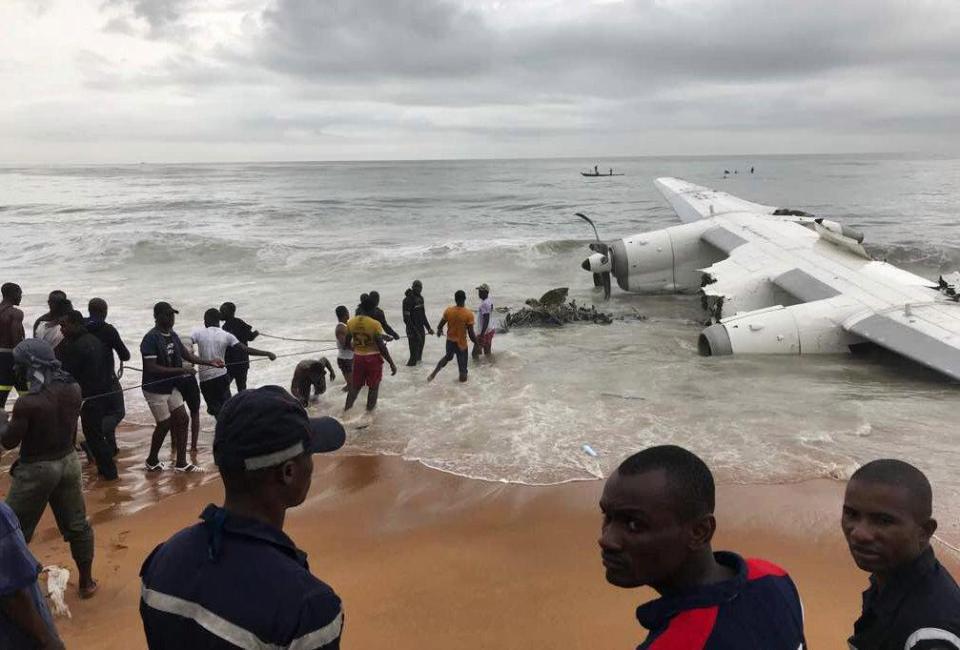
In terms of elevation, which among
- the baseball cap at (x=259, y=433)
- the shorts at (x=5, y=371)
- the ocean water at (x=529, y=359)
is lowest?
the ocean water at (x=529, y=359)

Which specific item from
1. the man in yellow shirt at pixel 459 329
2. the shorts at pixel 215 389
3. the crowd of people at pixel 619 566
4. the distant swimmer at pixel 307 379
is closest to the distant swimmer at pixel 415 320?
the man in yellow shirt at pixel 459 329

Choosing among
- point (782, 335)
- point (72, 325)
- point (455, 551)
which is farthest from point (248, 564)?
point (782, 335)

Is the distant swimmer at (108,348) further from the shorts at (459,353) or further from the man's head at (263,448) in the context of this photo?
the man's head at (263,448)

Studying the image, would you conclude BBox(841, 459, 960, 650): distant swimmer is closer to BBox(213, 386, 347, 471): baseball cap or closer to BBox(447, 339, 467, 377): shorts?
BBox(213, 386, 347, 471): baseball cap

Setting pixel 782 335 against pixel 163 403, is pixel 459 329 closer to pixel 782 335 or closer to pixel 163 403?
pixel 163 403

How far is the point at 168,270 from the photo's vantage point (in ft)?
79.7

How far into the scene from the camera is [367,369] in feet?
28.6

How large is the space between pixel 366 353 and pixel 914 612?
7.21m

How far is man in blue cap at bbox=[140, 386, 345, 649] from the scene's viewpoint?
1665 mm

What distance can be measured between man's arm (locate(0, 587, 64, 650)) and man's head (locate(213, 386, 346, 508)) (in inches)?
51.2

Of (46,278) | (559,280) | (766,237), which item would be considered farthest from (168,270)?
(766,237)

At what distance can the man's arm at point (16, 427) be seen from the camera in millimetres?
4156

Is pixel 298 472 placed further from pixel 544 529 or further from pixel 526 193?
pixel 526 193

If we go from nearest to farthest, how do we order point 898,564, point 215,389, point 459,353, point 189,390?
point 898,564 → point 189,390 → point 215,389 → point 459,353
